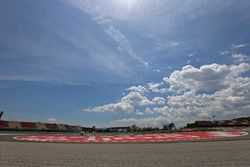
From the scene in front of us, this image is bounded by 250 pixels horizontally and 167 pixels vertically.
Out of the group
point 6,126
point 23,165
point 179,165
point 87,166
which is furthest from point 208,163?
point 6,126

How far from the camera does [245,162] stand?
770 cm

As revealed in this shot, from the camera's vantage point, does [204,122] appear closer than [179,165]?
No

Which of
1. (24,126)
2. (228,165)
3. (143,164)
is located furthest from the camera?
(24,126)

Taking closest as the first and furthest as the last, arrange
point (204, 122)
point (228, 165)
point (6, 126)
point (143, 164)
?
point (228, 165) → point (143, 164) → point (6, 126) → point (204, 122)

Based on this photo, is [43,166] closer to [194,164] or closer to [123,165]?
[123,165]

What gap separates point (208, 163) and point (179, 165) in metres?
1.09

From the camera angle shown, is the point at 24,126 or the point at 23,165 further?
the point at 24,126

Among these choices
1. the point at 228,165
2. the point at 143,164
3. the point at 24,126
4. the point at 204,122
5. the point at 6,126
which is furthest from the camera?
the point at 204,122

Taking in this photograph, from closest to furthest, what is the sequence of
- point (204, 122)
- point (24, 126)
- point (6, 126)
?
point (6, 126), point (24, 126), point (204, 122)

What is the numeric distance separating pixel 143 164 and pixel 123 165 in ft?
2.34

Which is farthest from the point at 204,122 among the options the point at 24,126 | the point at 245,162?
the point at 245,162

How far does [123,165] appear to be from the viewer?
761 cm

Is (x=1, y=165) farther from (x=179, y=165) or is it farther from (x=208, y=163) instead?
(x=208, y=163)

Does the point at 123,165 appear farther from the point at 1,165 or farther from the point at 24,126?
the point at 24,126
